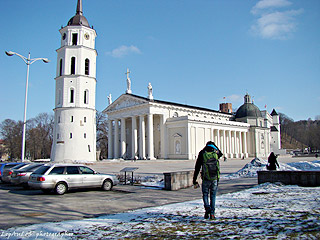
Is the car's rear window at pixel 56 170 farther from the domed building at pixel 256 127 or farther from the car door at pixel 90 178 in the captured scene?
the domed building at pixel 256 127

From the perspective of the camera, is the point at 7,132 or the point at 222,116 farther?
the point at 222,116

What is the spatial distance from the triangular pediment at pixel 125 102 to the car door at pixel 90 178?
4501 cm

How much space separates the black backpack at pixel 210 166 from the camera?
6.82 m

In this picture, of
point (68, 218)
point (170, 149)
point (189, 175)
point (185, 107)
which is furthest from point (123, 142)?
point (68, 218)

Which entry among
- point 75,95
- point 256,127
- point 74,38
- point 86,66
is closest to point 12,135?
point 75,95

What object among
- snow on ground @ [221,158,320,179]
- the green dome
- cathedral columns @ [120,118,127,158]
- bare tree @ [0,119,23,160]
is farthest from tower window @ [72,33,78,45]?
the green dome

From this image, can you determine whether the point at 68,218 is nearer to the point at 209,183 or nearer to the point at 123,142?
the point at 209,183

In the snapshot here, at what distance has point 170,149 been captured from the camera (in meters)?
60.7

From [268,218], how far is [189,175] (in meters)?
8.09

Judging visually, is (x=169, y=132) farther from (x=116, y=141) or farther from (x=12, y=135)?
(x=12, y=135)

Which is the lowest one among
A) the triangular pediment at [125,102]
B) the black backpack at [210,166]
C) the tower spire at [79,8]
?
the black backpack at [210,166]

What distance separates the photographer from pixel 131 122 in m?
69.9

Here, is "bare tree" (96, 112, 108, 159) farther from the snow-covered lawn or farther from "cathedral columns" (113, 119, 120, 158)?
the snow-covered lawn

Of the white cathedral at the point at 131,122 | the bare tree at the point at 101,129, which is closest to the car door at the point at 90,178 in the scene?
the white cathedral at the point at 131,122
